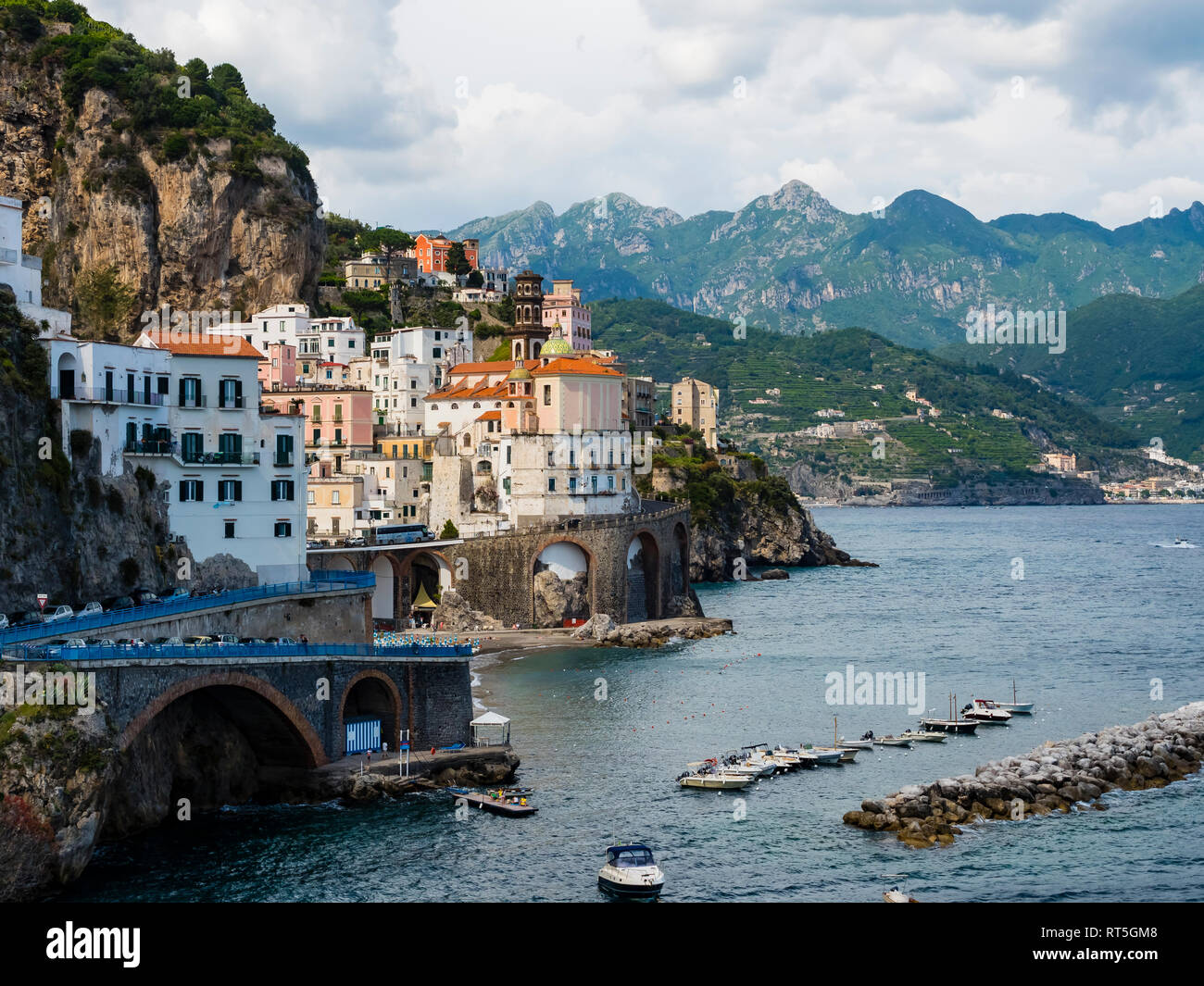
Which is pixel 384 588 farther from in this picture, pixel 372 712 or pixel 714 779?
pixel 714 779

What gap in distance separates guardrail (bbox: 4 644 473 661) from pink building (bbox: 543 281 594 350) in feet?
336

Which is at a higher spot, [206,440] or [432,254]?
[432,254]

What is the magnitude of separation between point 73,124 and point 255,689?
85.5 metres

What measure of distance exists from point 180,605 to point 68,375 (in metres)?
11.6

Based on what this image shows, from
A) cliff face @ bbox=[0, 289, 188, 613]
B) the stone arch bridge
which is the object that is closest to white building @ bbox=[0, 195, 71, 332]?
cliff face @ bbox=[0, 289, 188, 613]

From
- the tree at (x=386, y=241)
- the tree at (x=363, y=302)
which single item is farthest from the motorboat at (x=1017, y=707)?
the tree at (x=386, y=241)

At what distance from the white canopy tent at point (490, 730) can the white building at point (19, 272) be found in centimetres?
2459

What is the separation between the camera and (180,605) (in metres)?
54.7

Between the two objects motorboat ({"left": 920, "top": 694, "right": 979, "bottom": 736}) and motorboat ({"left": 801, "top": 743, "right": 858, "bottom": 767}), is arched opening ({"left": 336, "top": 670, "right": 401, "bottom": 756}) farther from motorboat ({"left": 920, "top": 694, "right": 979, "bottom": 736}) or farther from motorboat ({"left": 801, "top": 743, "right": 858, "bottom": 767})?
motorboat ({"left": 920, "top": 694, "right": 979, "bottom": 736})

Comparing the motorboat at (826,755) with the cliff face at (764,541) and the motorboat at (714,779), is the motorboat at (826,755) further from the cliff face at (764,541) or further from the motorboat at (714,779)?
the cliff face at (764,541)

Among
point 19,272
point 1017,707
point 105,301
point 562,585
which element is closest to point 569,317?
point 105,301

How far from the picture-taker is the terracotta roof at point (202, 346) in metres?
65.5

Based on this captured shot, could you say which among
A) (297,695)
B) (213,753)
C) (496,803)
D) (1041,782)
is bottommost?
(1041,782)

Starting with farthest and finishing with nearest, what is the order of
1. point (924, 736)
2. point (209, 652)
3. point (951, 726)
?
point (951, 726) → point (924, 736) → point (209, 652)
